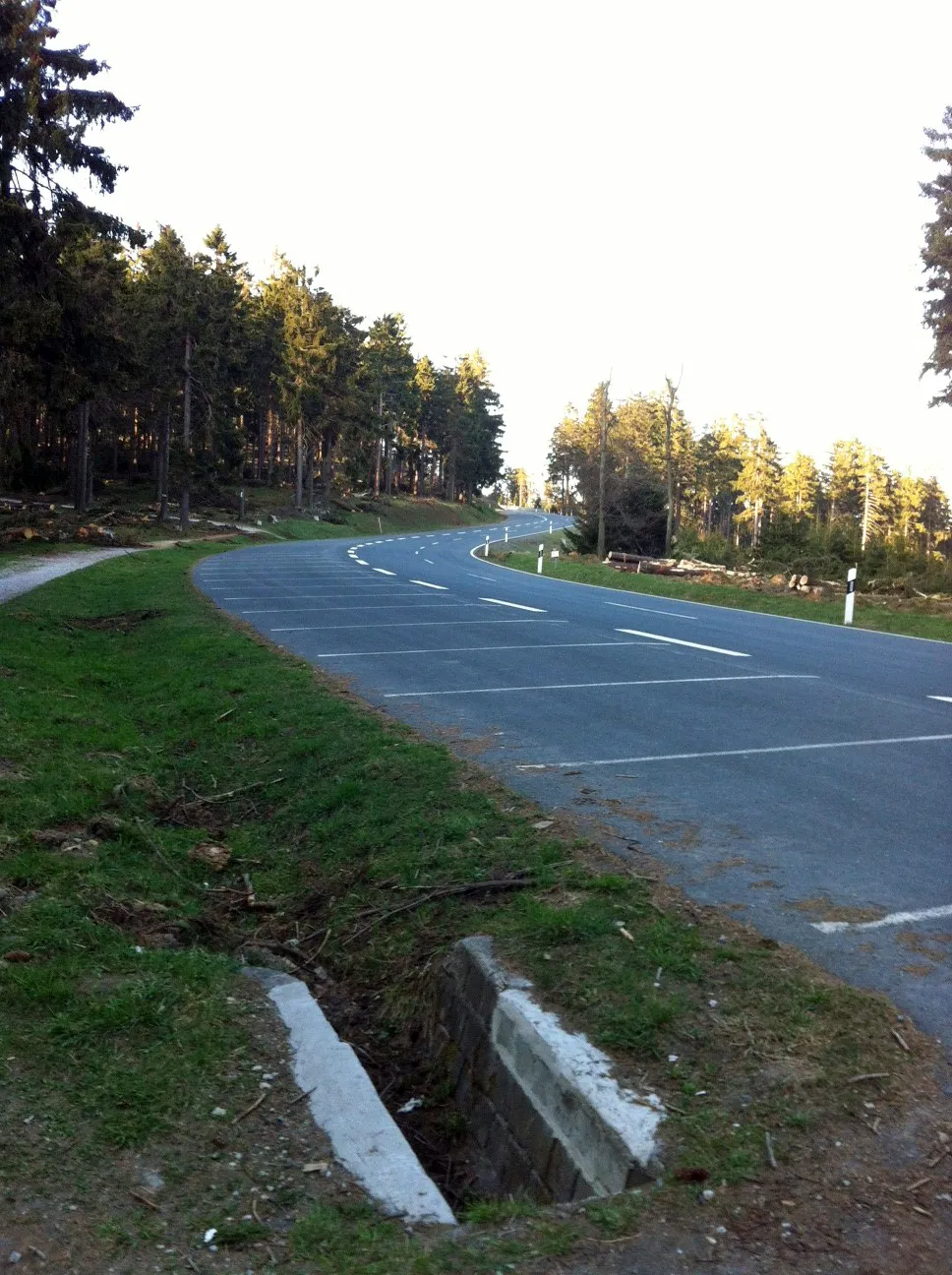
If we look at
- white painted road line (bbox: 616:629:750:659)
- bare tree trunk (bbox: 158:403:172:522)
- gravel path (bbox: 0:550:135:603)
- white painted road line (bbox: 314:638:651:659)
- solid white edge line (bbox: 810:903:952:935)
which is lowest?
gravel path (bbox: 0:550:135:603)

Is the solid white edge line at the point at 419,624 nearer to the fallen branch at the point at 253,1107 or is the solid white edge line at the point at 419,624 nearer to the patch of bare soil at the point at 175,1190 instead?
the fallen branch at the point at 253,1107

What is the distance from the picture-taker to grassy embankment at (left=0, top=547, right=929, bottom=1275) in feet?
9.97

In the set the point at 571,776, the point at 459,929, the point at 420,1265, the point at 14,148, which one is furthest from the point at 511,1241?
the point at 14,148

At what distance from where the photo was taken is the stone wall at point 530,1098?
10.8 feet

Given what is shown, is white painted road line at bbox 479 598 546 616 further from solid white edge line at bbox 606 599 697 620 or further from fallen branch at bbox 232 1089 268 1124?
fallen branch at bbox 232 1089 268 1124

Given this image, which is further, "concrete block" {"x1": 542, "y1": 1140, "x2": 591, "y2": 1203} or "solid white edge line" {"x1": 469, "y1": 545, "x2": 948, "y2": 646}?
"solid white edge line" {"x1": 469, "y1": 545, "x2": 948, "y2": 646}

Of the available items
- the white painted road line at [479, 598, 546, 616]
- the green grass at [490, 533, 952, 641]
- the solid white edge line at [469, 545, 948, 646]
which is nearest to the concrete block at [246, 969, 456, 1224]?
the solid white edge line at [469, 545, 948, 646]

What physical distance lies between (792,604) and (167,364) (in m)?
38.1

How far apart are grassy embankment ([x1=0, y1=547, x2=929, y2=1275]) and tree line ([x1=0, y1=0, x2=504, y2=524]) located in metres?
12.9

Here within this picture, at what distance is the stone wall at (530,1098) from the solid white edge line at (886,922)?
1.49 m

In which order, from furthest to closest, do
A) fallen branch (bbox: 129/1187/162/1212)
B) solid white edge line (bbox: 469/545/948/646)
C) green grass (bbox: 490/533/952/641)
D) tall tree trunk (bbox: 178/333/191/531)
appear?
1. tall tree trunk (bbox: 178/333/191/531)
2. green grass (bbox: 490/533/952/641)
3. solid white edge line (bbox: 469/545/948/646)
4. fallen branch (bbox: 129/1187/162/1212)

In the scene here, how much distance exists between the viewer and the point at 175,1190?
10.1 ft

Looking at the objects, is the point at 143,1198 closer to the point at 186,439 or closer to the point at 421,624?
the point at 421,624

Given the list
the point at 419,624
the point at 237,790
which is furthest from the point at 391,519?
the point at 237,790
